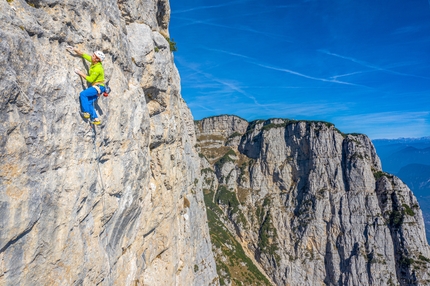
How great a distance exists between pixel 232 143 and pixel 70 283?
454ft

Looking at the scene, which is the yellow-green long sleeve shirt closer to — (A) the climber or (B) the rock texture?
(A) the climber

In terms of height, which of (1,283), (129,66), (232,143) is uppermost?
(232,143)

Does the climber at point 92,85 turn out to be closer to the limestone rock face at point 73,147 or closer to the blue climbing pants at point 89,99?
the blue climbing pants at point 89,99

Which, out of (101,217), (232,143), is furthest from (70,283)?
(232,143)

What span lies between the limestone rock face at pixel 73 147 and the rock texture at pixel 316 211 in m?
62.5

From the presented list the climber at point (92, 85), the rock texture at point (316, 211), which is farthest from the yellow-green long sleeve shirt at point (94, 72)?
the rock texture at point (316, 211)

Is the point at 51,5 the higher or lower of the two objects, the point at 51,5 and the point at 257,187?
the higher

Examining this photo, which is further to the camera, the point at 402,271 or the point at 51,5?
the point at 402,271

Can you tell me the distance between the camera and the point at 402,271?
87.0 meters

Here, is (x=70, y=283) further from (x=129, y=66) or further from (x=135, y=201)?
(x=129, y=66)

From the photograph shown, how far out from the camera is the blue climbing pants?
10.8m

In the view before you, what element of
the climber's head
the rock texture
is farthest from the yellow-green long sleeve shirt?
the rock texture

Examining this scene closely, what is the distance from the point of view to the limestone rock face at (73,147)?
8.53m

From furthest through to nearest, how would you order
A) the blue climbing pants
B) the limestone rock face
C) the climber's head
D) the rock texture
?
the rock texture
the climber's head
the blue climbing pants
the limestone rock face
